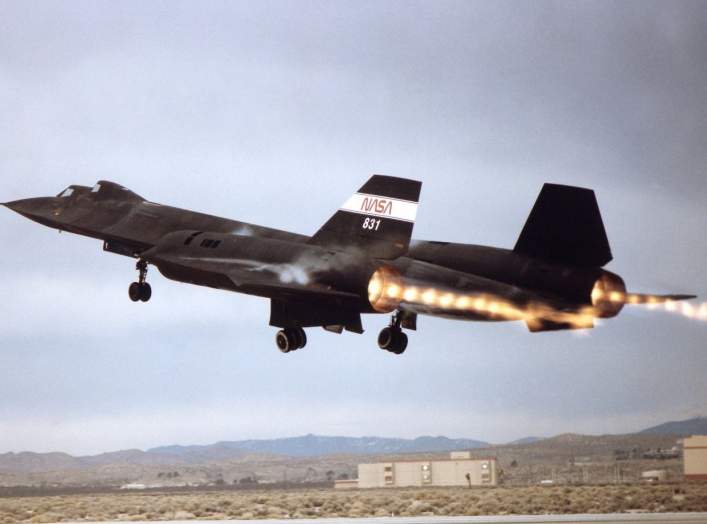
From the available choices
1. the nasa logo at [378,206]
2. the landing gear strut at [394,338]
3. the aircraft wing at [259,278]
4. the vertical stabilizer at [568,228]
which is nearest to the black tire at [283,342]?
the aircraft wing at [259,278]

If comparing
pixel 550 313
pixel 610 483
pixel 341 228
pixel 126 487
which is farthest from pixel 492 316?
pixel 126 487

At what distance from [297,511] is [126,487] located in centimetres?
3671

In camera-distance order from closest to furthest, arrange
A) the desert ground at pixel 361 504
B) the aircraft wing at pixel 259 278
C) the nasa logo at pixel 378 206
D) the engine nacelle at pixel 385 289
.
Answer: the engine nacelle at pixel 385 289, the aircraft wing at pixel 259 278, the nasa logo at pixel 378 206, the desert ground at pixel 361 504

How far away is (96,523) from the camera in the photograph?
66.4 metres

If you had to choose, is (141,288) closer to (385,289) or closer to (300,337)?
(300,337)

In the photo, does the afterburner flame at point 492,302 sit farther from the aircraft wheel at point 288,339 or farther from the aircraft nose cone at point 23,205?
the aircraft nose cone at point 23,205

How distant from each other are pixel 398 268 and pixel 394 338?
2.98 metres

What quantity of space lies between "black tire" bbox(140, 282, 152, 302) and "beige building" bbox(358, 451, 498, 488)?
6794cm

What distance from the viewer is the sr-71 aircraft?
3114 cm

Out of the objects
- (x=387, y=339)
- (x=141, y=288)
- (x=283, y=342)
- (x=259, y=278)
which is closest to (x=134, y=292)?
(x=141, y=288)

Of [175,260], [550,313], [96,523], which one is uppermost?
[175,260]

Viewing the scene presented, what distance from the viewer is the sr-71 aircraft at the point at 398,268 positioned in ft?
102

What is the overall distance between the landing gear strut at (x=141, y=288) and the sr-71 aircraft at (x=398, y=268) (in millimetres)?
3318

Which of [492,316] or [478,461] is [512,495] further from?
[492,316]
